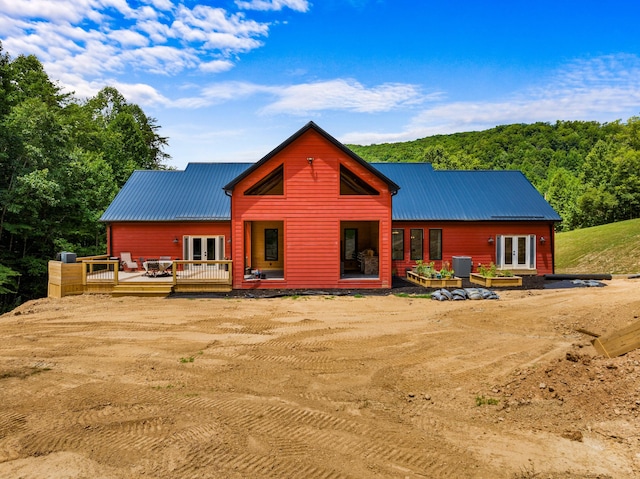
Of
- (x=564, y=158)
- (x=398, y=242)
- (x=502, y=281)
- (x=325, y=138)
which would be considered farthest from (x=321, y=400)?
(x=564, y=158)

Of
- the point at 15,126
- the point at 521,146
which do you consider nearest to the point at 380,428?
the point at 15,126

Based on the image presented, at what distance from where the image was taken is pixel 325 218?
1758 centimetres

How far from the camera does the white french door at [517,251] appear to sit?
2145 cm

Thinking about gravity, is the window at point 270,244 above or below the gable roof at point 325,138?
below

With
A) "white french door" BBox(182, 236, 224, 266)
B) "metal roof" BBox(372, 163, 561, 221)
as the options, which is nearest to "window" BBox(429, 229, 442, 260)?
"metal roof" BBox(372, 163, 561, 221)

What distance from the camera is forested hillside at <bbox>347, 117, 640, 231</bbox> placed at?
51312mm

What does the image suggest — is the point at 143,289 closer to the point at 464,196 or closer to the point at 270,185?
the point at 270,185

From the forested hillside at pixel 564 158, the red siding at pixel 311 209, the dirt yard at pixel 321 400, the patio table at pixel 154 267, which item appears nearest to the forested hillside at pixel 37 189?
the patio table at pixel 154 267

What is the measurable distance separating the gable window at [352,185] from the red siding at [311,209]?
23 cm

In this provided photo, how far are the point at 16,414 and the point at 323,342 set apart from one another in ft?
18.8

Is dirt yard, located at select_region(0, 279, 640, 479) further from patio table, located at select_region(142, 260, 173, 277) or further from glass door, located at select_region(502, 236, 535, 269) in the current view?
glass door, located at select_region(502, 236, 535, 269)

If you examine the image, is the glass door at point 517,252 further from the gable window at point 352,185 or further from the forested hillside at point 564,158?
the forested hillside at point 564,158

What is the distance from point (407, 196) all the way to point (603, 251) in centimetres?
1913

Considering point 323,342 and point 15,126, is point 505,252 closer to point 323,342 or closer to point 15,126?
point 323,342
